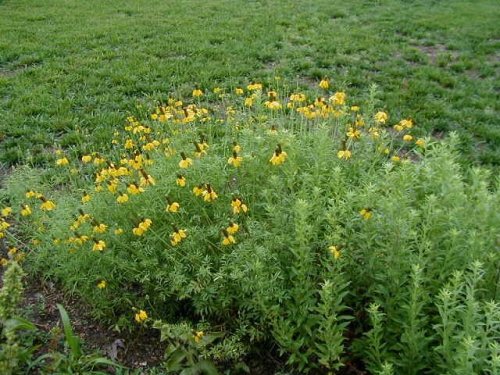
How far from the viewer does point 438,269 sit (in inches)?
95.1

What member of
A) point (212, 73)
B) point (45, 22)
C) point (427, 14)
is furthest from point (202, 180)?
point (427, 14)

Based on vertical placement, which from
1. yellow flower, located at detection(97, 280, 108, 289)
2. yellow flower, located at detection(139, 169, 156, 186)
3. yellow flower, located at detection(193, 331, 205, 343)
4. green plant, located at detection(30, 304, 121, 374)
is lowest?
green plant, located at detection(30, 304, 121, 374)

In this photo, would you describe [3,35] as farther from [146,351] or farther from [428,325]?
[428,325]

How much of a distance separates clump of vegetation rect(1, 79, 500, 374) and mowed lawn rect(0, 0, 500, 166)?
173 cm

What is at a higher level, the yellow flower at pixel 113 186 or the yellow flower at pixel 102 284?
the yellow flower at pixel 113 186

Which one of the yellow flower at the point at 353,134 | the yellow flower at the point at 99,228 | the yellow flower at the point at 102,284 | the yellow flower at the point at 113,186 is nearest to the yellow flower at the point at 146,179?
the yellow flower at the point at 113,186

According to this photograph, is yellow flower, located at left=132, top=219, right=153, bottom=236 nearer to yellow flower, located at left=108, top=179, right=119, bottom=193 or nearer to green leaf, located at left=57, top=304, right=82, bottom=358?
yellow flower, located at left=108, top=179, right=119, bottom=193

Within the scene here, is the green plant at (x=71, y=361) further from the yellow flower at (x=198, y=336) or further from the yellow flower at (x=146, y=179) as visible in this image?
the yellow flower at (x=146, y=179)

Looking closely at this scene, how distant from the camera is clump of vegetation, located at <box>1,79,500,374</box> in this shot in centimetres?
237

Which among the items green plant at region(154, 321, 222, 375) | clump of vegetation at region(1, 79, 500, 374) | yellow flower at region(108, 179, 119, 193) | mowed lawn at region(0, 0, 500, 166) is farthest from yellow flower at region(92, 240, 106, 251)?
mowed lawn at region(0, 0, 500, 166)

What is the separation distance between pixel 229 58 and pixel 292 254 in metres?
4.89

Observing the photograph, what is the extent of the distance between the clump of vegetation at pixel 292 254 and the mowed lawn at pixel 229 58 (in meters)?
1.73

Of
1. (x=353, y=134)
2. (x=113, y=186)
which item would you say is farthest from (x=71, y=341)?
(x=353, y=134)

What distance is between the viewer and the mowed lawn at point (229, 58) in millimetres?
5473
